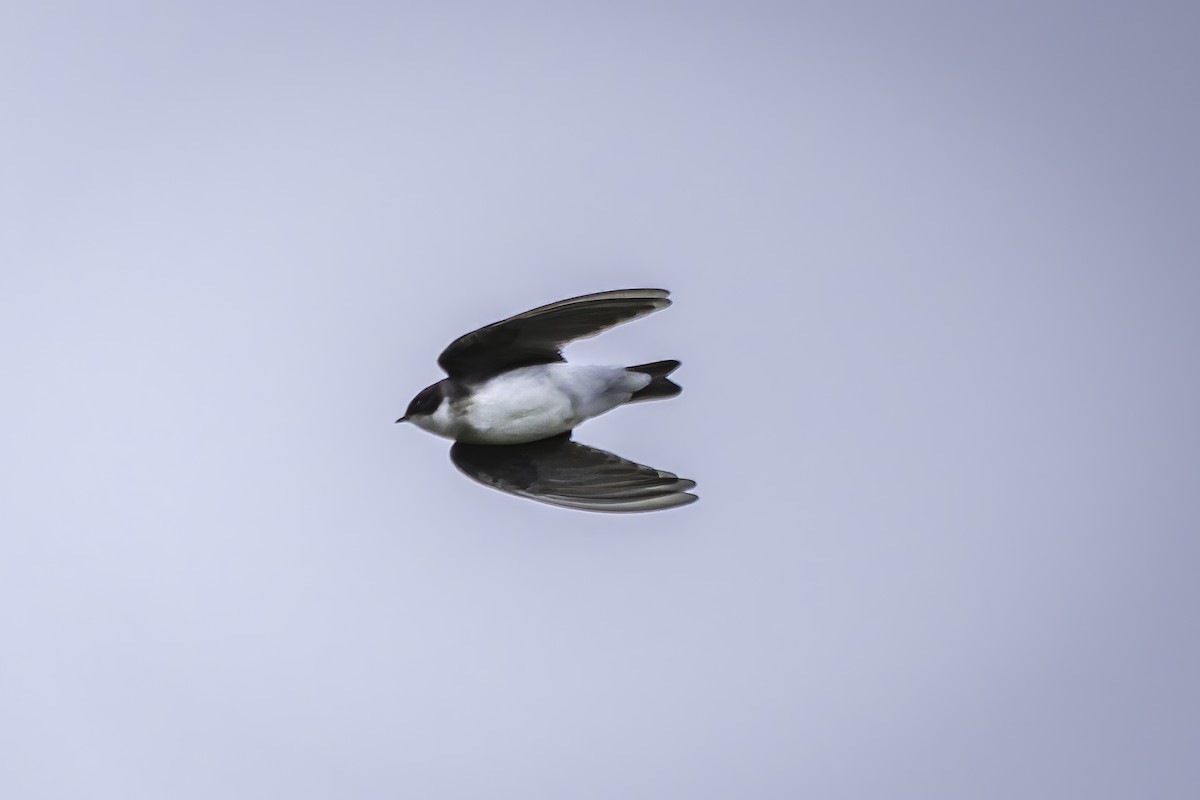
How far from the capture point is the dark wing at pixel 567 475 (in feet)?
18.8

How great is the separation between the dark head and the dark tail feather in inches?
→ 26.4

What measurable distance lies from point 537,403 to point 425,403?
0.38 meters

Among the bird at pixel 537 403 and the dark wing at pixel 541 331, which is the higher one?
the dark wing at pixel 541 331

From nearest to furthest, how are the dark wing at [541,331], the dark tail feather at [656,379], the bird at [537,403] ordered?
the dark wing at [541,331]
the bird at [537,403]
the dark tail feather at [656,379]

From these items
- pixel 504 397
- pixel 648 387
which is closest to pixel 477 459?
pixel 504 397

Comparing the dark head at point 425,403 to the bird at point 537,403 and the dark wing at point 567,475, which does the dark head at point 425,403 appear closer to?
the bird at point 537,403

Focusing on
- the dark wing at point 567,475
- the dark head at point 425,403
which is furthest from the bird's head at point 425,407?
the dark wing at point 567,475

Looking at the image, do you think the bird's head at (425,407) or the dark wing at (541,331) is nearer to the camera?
the dark wing at (541,331)

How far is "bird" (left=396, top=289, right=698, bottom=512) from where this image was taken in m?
5.88

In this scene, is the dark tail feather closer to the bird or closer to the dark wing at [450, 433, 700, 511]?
the bird

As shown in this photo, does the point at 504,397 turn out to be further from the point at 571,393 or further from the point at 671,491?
the point at 671,491

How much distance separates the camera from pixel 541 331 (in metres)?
5.95

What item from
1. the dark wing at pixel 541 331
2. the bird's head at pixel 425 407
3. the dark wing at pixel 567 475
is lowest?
the dark wing at pixel 567 475

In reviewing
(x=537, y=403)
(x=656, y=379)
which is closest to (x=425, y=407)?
(x=537, y=403)
